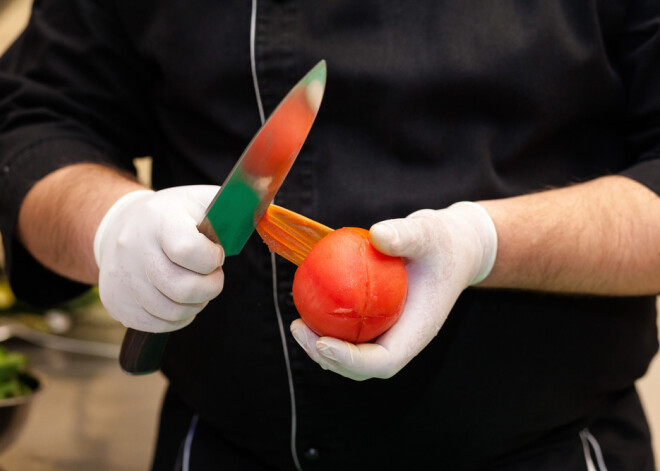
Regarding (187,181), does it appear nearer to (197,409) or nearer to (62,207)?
(62,207)

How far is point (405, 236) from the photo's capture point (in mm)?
573

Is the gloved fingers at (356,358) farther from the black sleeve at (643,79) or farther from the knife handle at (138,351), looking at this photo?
the black sleeve at (643,79)

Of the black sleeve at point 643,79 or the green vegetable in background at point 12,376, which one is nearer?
the black sleeve at point 643,79

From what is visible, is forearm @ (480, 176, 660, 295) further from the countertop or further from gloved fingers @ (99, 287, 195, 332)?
the countertop

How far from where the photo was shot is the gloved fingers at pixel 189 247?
1.93ft

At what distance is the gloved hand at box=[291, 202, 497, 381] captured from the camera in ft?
1.89

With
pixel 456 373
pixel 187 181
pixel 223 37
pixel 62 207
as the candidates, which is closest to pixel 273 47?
pixel 223 37

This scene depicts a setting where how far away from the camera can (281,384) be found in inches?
31.3

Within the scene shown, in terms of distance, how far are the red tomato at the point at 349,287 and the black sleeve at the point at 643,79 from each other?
37 cm

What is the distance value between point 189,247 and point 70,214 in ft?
1.05

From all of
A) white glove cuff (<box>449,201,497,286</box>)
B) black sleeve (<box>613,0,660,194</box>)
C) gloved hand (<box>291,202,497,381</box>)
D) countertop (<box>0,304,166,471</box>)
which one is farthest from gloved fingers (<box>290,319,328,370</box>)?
countertop (<box>0,304,166,471</box>)

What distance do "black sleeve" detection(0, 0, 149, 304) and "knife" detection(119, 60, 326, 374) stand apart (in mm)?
373

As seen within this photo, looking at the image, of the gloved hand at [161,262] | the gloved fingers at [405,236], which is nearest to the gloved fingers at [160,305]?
the gloved hand at [161,262]

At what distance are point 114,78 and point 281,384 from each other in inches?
21.4
